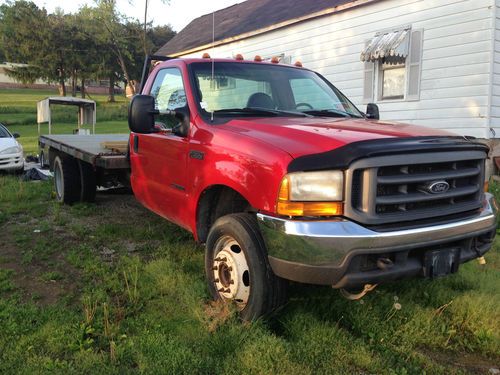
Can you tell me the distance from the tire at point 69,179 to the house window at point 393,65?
6.59m

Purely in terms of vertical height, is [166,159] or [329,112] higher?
[329,112]

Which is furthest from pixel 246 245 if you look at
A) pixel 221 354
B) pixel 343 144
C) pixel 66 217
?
pixel 66 217

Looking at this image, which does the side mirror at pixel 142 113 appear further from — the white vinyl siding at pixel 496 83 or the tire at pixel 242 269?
the white vinyl siding at pixel 496 83

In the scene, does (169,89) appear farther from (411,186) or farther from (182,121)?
(411,186)

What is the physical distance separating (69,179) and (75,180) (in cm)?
9

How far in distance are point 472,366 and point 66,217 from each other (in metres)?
5.22

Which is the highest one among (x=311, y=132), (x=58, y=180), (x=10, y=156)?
(x=311, y=132)

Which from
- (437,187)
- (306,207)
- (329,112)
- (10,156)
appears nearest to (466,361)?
(437,187)

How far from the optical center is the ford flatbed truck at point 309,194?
2.69 m

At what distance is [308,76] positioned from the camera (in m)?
4.85

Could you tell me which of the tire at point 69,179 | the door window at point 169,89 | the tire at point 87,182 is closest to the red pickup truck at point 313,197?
the door window at point 169,89

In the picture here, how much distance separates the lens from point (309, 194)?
2729mm

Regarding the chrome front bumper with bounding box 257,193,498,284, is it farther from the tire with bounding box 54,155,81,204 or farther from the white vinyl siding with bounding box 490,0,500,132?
the white vinyl siding with bounding box 490,0,500,132

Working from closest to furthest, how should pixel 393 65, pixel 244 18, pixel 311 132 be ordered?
pixel 311 132, pixel 393 65, pixel 244 18
